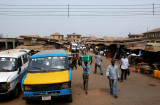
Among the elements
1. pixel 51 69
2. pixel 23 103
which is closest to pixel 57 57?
pixel 51 69

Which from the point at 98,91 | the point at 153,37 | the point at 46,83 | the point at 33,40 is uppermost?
the point at 153,37

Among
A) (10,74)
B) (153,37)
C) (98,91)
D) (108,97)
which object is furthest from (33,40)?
(153,37)

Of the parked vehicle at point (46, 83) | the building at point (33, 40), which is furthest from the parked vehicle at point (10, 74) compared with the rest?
the building at point (33, 40)

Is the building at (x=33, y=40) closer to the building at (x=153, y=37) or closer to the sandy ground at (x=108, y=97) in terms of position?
the sandy ground at (x=108, y=97)

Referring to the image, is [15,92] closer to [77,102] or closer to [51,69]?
[51,69]

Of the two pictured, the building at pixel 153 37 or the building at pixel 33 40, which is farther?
the building at pixel 33 40

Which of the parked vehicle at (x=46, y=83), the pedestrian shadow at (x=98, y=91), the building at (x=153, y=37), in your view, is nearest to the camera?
the parked vehicle at (x=46, y=83)

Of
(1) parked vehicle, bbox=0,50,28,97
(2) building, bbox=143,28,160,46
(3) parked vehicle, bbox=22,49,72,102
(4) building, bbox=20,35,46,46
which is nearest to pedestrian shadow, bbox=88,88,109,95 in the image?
(3) parked vehicle, bbox=22,49,72,102

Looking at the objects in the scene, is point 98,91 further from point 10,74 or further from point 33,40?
point 33,40

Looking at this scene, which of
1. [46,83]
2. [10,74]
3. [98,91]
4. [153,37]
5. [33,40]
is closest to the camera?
[46,83]

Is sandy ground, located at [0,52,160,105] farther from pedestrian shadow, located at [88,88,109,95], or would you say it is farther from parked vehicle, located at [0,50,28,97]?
parked vehicle, located at [0,50,28,97]

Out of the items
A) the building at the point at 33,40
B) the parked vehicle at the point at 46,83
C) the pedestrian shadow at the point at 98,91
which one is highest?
the building at the point at 33,40

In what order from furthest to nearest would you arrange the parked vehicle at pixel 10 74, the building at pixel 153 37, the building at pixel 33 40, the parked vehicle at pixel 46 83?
the building at pixel 33 40 → the building at pixel 153 37 → the parked vehicle at pixel 10 74 → the parked vehicle at pixel 46 83

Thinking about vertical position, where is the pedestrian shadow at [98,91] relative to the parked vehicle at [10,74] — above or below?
below
